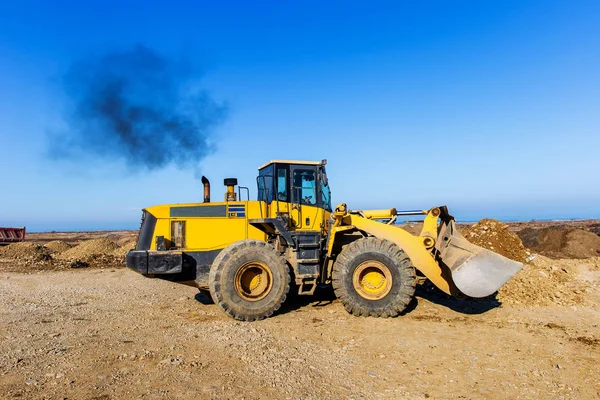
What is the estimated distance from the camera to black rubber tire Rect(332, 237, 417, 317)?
7898 millimetres

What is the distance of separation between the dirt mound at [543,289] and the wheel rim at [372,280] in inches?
119

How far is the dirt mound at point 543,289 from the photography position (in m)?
9.15

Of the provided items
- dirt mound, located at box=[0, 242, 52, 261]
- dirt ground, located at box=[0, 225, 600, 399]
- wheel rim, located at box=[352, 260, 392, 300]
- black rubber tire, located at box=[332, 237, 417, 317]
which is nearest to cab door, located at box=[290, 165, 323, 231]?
black rubber tire, located at box=[332, 237, 417, 317]

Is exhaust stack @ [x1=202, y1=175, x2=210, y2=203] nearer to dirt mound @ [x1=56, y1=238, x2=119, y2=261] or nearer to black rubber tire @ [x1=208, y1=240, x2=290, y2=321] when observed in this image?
black rubber tire @ [x1=208, y1=240, x2=290, y2=321]

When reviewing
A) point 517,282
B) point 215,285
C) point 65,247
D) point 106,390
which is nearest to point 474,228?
point 517,282

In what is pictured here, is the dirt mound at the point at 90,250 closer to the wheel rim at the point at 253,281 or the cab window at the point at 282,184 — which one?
the cab window at the point at 282,184

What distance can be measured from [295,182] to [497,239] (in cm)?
817

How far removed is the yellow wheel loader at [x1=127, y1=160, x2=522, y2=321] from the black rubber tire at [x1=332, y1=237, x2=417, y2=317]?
18mm

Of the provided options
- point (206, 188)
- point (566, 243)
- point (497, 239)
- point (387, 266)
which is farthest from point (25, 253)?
point (566, 243)

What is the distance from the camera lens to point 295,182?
9094 mm

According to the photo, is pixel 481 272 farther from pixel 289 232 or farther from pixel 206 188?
pixel 206 188

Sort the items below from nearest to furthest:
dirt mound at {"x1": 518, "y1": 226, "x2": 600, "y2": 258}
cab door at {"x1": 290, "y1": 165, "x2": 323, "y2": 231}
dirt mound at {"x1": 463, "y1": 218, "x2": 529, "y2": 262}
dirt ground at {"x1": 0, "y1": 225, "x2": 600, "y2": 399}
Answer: dirt ground at {"x1": 0, "y1": 225, "x2": 600, "y2": 399} < cab door at {"x1": 290, "y1": 165, "x2": 323, "y2": 231} < dirt mound at {"x1": 463, "y1": 218, "x2": 529, "y2": 262} < dirt mound at {"x1": 518, "y1": 226, "x2": 600, "y2": 258}

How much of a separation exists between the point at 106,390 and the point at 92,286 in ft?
28.0

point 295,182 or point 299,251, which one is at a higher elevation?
point 295,182
